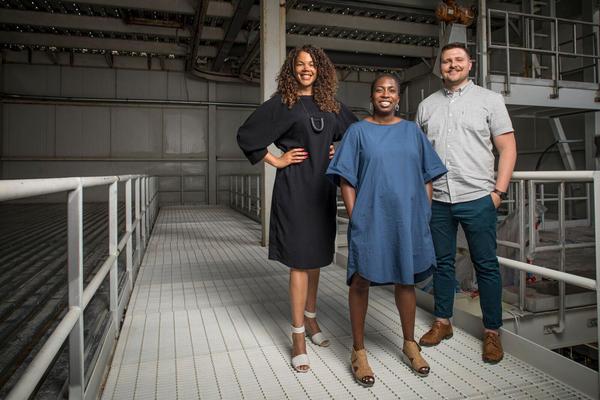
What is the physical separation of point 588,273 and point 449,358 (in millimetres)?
3237

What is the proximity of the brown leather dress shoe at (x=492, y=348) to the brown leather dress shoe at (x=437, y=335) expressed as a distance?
23 cm

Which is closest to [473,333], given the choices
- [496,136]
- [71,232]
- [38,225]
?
[496,136]

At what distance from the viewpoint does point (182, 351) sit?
92.0 inches

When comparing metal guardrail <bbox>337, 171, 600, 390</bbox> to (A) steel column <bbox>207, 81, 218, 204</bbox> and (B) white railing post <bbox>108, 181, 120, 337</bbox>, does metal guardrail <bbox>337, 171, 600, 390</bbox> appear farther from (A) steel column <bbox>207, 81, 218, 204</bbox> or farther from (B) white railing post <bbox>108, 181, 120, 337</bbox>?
(A) steel column <bbox>207, 81, 218, 204</bbox>

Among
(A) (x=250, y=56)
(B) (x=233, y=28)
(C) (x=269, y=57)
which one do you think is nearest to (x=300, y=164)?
(C) (x=269, y=57)

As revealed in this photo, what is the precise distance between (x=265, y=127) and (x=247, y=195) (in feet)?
24.5

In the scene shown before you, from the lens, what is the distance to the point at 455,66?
7.25 ft

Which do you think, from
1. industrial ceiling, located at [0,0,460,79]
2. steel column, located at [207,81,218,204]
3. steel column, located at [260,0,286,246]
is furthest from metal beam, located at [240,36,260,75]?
steel column, located at [260,0,286,246]

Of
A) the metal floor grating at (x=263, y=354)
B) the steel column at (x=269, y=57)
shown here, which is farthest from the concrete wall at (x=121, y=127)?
the metal floor grating at (x=263, y=354)

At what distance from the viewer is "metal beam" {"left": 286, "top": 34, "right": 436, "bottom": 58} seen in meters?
10.7

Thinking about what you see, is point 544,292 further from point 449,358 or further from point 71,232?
point 71,232

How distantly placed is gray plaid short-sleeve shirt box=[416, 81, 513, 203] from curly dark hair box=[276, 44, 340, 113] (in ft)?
2.07

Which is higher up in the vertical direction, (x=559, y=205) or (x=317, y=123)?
(x=317, y=123)

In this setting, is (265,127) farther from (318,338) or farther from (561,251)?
A: (561,251)
